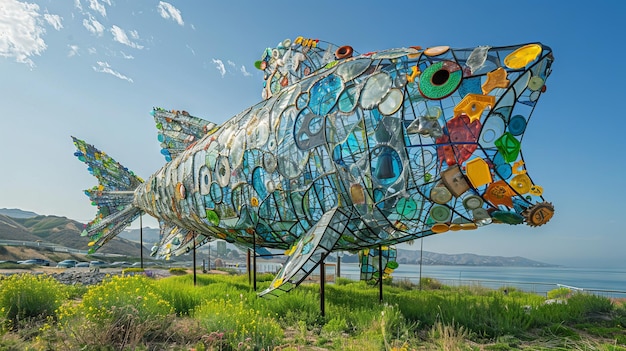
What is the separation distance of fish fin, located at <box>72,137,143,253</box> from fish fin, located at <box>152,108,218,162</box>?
2.77 metres

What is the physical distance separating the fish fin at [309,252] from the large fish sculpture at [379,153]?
2 centimetres

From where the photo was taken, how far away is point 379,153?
15.9 ft

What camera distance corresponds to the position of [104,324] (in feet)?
15.6

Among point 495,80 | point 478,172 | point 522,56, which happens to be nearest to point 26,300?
point 478,172

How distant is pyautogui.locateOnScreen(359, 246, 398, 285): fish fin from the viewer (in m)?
9.55

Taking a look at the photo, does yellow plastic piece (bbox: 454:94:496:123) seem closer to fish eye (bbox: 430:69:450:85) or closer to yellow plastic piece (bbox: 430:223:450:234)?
fish eye (bbox: 430:69:450:85)

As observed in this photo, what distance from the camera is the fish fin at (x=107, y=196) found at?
1243 cm

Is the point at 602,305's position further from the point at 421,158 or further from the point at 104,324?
the point at 104,324

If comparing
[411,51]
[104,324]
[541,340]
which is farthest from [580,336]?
[104,324]

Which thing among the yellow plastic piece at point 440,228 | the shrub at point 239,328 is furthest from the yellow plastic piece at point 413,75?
the shrub at point 239,328

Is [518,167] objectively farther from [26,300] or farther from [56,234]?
[56,234]

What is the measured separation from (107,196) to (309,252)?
10318 millimetres

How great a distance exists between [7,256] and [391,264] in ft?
120

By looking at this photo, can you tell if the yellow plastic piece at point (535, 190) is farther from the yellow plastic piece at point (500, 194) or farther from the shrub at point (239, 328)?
the shrub at point (239, 328)
